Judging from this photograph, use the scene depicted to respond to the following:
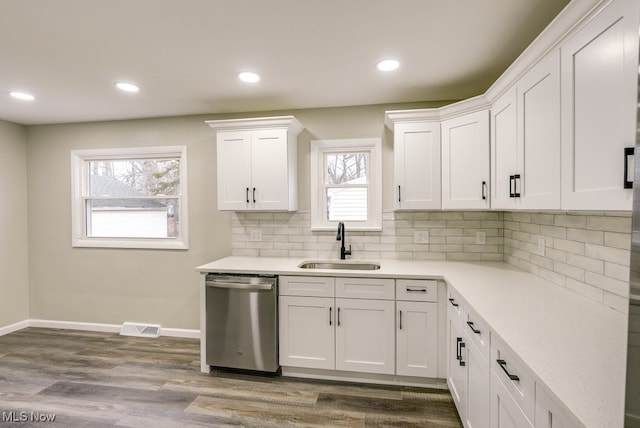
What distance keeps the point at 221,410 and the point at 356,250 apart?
1.73 meters

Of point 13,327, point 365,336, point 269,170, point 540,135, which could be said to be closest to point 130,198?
point 269,170

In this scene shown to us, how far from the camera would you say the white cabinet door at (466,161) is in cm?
241

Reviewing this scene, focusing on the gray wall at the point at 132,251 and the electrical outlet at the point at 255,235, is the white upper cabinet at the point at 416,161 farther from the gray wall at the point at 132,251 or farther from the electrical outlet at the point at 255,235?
Answer: the electrical outlet at the point at 255,235

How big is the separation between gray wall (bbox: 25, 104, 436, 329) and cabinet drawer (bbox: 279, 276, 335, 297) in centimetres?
91

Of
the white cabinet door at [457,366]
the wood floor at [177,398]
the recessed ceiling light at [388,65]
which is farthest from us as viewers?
the recessed ceiling light at [388,65]

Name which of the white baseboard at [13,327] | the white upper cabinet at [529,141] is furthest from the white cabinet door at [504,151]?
the white baseboard at [13,327]

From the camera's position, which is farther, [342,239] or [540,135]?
[342,239]

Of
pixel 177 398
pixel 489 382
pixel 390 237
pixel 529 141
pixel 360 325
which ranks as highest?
pixel 529 141

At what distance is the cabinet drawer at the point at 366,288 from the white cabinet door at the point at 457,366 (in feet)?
1.56

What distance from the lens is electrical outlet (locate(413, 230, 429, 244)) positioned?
3.09 metres

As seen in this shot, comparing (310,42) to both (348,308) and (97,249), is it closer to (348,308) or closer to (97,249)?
(348,308)

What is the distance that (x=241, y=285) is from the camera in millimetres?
2648

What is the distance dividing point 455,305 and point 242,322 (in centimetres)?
164

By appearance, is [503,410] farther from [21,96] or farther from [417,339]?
[21,96]
